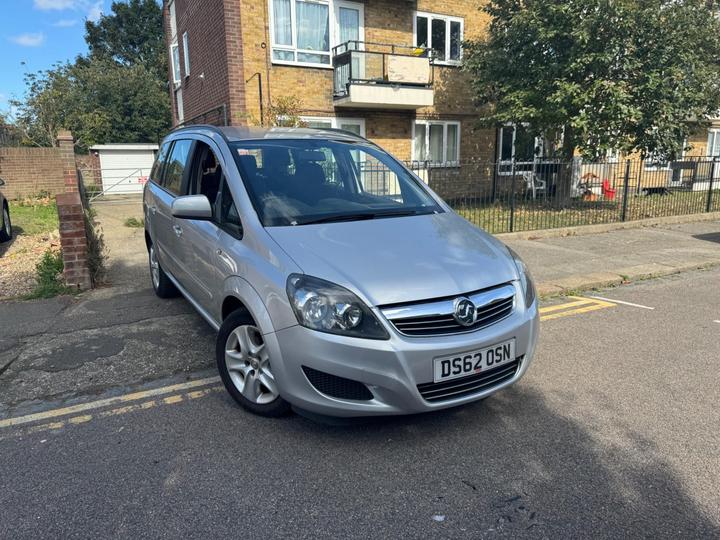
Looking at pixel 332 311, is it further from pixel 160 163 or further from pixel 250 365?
pixel 160 163

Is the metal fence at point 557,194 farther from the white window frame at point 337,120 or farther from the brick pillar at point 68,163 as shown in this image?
the brick pillar at point 68,163

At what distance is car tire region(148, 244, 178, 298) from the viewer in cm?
573

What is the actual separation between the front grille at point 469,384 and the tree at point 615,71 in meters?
10.4

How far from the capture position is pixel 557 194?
485 inches

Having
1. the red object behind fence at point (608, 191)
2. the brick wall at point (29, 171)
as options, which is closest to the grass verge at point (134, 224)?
the brick wall at point (29, 171)

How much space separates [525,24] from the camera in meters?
12.8

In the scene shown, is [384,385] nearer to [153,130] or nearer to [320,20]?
[320,20]

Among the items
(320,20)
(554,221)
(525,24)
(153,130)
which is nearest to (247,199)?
(554,221)

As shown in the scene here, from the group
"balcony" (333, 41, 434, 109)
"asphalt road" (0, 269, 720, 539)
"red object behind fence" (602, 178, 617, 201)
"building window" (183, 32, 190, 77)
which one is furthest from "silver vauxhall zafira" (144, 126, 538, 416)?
"building window" (183, 32, 190, 77)

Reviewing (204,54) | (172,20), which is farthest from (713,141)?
(172,20)

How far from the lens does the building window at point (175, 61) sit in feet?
64.4

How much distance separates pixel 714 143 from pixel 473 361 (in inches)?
1151

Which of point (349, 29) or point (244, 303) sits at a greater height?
point (349, 29)

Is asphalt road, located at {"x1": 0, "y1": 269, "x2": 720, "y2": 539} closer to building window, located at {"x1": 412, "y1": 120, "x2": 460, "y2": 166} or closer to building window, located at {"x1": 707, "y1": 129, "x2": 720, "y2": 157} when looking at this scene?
building window, located at {"x1": 412, "y1": 120, "x2": 460, "y2": 166}
